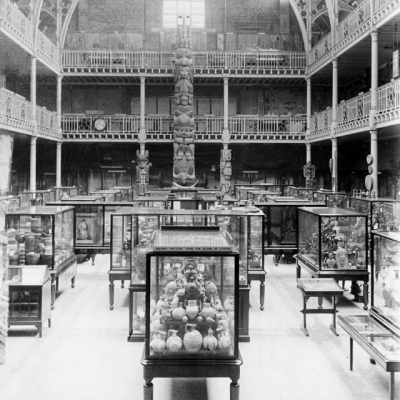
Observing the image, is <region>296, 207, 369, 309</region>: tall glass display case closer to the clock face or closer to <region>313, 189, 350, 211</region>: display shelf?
<region>313, 189, 350, 211</region>: display shelf

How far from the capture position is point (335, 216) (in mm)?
8781

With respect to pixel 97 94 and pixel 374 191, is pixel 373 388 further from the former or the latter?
pixel 97 94

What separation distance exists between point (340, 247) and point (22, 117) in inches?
547

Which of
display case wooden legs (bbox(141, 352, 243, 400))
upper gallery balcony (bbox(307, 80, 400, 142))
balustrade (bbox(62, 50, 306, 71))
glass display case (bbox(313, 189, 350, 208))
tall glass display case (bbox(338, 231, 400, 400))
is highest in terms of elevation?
balustrade (bbox(62, 50, 306, 71))

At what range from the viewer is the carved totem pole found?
755 inches

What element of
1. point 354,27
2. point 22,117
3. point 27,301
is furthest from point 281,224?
point 22,117

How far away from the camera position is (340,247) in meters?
8.84

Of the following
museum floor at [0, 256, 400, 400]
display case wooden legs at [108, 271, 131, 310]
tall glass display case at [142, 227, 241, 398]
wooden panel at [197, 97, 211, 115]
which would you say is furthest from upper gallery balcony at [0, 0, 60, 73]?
tall glass display case at [142, 227, 241, 398]

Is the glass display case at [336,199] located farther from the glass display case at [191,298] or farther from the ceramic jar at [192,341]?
the ceramic jar at [192,341]

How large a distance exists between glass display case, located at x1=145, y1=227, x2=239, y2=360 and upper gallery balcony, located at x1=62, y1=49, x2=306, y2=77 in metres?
20.1

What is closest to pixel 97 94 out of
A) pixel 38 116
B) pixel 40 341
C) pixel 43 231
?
pixel 38 116

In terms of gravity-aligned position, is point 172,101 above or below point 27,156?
above

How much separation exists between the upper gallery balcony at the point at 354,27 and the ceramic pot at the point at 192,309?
11482mm

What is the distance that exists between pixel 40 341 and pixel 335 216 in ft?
16.8
